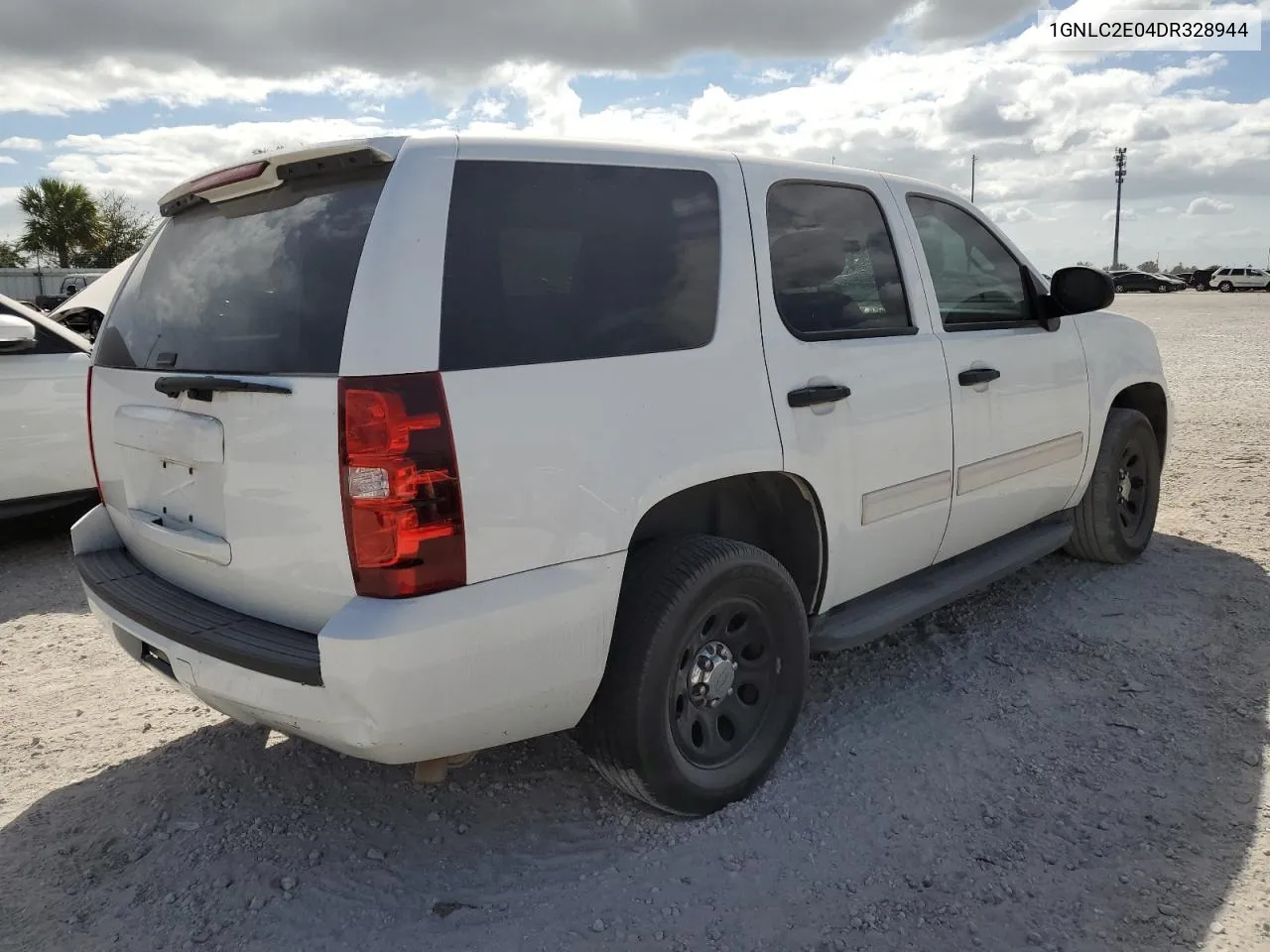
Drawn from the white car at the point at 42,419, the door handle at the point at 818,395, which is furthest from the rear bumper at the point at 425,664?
the white car at the point at 42,419

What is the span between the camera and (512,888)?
274 centimetres

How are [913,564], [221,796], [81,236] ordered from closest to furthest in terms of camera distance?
[221,796], [913,564], [81,236]

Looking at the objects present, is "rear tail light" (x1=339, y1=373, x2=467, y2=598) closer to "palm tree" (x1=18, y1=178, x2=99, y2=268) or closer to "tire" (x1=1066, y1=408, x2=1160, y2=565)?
"tire" (x1=1066, y1=408, x2=1160, y2=565)

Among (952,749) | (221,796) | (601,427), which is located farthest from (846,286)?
(221,796)

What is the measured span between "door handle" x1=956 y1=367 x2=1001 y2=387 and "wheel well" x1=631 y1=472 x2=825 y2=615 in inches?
36.5

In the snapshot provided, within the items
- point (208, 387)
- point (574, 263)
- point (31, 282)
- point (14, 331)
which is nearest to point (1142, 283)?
point (31, 282)

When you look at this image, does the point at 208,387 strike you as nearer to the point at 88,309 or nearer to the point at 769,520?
the point at 769,520

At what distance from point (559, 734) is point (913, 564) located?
1444 mm

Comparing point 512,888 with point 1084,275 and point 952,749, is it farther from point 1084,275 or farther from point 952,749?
point 1084,275

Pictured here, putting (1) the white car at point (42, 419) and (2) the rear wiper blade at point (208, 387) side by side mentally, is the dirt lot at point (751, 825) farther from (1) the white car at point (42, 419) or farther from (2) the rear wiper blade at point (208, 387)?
(1) the white car at point (42, 419)

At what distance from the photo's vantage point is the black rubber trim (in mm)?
2395

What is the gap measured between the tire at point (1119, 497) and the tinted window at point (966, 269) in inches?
42.0

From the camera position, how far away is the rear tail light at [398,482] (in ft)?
7.44

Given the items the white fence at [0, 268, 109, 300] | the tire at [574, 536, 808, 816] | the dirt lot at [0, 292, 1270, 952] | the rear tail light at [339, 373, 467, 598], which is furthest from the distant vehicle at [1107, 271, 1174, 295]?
the rear tail light at [339, 373, 467, 598]
